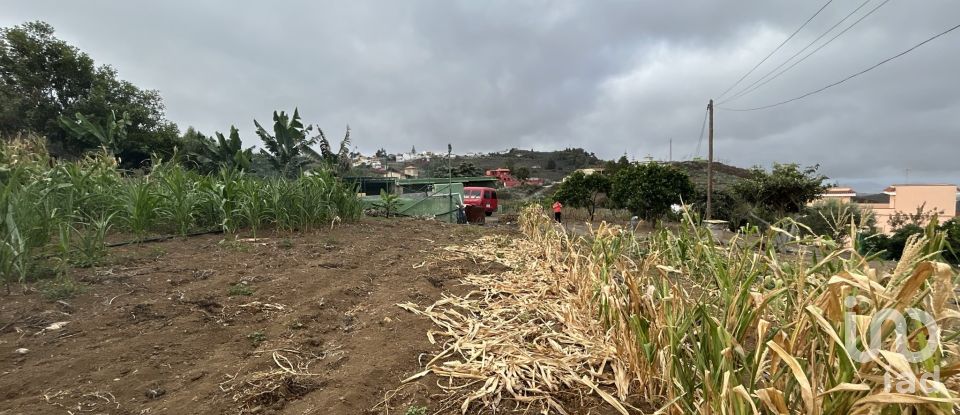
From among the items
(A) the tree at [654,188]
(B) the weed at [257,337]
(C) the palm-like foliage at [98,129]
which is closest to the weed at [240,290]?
(B) the weed at [257,337]

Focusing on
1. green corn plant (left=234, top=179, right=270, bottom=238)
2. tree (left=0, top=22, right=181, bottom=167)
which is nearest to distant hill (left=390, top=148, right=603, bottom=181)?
tree (left=0, top=22, right=181, bottom=167)

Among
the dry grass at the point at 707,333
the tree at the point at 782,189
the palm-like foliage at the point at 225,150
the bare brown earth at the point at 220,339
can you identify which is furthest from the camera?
the tree at the point at 782,189

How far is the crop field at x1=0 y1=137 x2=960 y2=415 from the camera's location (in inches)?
34.4

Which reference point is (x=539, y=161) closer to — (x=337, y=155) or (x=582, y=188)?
(x=582, y=188)

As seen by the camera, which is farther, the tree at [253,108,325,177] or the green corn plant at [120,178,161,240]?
the tree at [253,108,325,177]

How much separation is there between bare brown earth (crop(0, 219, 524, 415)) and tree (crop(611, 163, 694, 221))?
16.9 meters

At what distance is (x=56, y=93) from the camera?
21844mm

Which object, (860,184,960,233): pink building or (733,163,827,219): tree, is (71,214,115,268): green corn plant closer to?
(733,163,827,219): tree

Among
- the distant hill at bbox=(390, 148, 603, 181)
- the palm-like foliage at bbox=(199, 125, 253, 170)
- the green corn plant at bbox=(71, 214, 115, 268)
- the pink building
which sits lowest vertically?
the pink building

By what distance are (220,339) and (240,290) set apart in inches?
30.1

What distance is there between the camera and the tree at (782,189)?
1769cm

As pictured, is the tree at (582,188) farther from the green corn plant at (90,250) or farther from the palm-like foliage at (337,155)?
the green corn plant at (90,250)

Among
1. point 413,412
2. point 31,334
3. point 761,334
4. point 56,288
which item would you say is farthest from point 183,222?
point 761,334

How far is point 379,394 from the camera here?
66.7 inches
